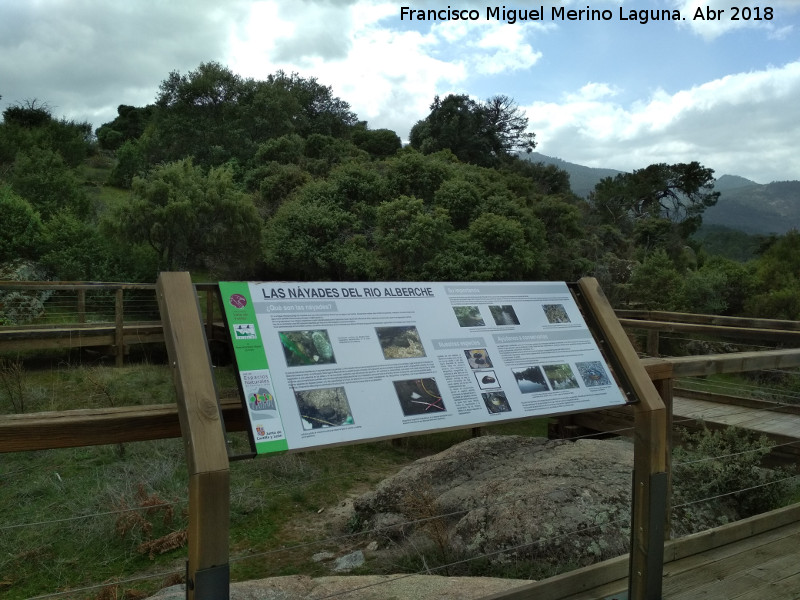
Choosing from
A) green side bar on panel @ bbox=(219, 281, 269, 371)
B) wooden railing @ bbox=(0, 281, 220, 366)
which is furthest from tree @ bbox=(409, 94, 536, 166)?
green side bar on panel @ bbox=(219, 281, 269, 371)

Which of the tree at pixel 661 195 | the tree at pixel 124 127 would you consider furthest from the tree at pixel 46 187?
the tree at pixel 661 195

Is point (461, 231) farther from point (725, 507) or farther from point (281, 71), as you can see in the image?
point (281, 71)

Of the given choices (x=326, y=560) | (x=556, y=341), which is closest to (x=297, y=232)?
(x=326, y=560)

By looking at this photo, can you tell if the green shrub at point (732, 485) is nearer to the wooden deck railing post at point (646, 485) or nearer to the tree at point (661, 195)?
the wooden deck railing post at point (646, 485)

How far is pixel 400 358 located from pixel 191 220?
13.1 metres

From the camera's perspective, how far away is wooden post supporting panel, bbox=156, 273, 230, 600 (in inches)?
53.1

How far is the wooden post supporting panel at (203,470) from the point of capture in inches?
53.1

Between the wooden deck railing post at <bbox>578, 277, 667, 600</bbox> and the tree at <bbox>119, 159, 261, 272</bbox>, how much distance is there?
500 inches

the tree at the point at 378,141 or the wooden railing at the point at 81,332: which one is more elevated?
the tree at the point at 378,141

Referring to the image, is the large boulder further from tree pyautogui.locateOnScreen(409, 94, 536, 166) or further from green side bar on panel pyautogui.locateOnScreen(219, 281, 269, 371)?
tree pyautogui.locateOnScreen(409, 94, 536, 166)

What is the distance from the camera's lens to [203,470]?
1.34 m

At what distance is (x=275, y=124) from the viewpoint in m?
24.2

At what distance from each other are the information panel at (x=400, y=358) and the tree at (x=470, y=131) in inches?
976

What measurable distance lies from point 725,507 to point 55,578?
152 inches
